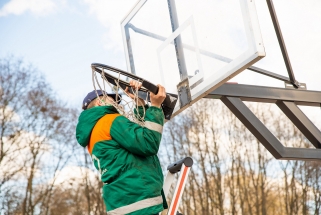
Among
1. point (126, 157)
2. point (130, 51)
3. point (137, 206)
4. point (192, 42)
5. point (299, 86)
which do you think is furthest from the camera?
point (299, 86)

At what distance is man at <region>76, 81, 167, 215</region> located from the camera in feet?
8.48

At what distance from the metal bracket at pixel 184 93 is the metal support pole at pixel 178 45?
0.08 m

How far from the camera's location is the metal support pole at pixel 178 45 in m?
4.19

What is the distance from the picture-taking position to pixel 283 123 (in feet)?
76.9

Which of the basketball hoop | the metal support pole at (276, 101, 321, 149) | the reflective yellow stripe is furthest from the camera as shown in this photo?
the metal support pole at (276, 101, 321, 149)

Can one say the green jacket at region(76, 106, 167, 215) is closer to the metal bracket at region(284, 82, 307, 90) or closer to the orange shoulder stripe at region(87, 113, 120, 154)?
the orange shoulder stripe at region(87, 113, 120, 154)

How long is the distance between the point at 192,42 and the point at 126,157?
1.84 meters

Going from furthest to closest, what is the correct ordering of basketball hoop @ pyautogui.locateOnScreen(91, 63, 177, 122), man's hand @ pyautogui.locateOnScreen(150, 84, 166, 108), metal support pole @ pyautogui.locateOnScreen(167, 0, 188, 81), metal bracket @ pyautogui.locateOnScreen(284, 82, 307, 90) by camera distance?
metal bracket @ pyautogui.locateOnScreen(284, 82, 307, 90), metal support pole @ pyautogui.locateOnScreen(167, 0, 188, 81), basketball hoop @ pyautogui.locateOnScreen(91, 63, 177, 122), man's hand @ pyautogui.locateOnScreen(150, 84, 166, 108)

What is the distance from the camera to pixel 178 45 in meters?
4.34

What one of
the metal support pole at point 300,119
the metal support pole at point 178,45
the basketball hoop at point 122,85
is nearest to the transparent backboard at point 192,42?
the metal support pole at point 178,45

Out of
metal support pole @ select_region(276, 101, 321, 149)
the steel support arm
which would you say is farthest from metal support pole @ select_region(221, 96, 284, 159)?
metal support pole @ select_region(276, 101, 321, 149)

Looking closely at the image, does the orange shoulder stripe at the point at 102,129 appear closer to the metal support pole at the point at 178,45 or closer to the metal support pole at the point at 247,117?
the metal support pole at the point at 178,45

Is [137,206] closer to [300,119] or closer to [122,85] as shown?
[122,85]

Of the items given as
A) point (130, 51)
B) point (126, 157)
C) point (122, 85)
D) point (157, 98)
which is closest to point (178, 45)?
point (130, 51)
